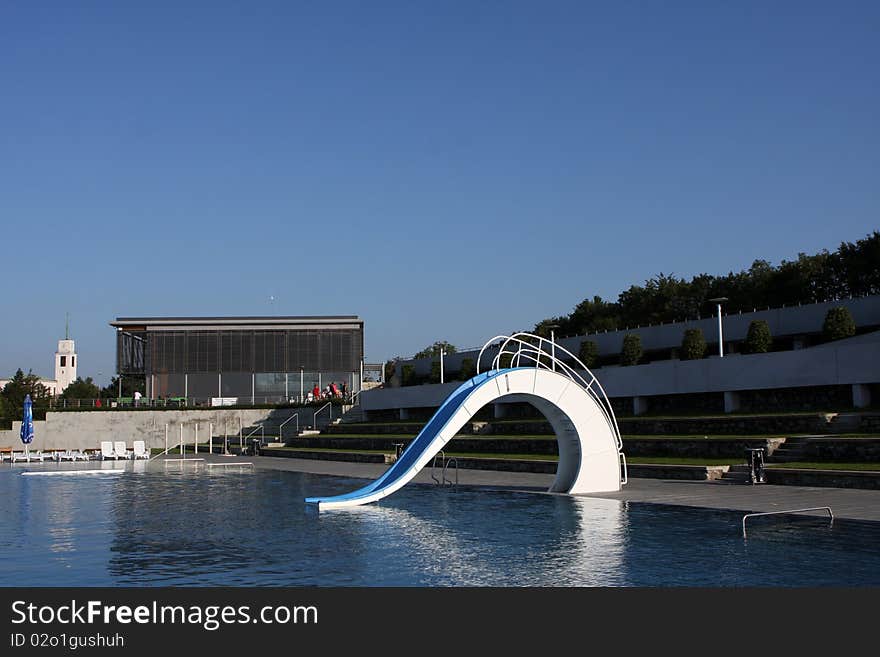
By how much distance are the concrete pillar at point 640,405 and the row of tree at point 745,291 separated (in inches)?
929

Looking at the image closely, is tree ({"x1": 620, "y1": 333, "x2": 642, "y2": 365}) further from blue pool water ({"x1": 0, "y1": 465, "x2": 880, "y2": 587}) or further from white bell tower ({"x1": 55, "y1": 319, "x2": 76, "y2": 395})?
white bell tower ({"x1": 55, "y1": 319, "x2": 76, "y2": 395})

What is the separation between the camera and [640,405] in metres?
35.4

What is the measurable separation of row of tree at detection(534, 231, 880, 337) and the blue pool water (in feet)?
134

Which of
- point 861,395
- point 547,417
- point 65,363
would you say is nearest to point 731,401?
point 861,395

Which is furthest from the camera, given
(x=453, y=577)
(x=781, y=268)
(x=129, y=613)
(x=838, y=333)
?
(x=781, y=268)

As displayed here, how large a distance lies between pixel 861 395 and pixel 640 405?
9749 mm

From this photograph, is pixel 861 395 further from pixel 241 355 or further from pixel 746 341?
pixel 241 355

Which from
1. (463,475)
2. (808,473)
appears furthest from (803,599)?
A: (463,475)

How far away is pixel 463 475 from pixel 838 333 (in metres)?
15.3

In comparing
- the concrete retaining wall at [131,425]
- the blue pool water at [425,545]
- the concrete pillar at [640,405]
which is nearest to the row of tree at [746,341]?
the concrete pillar at [640,405]

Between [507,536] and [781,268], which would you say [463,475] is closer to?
[507,536]

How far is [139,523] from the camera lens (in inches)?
648

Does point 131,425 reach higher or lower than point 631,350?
lower

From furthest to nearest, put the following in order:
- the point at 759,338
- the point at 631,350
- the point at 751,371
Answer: the point at 631,350 → the point at 759,338 → the point at 751,371
